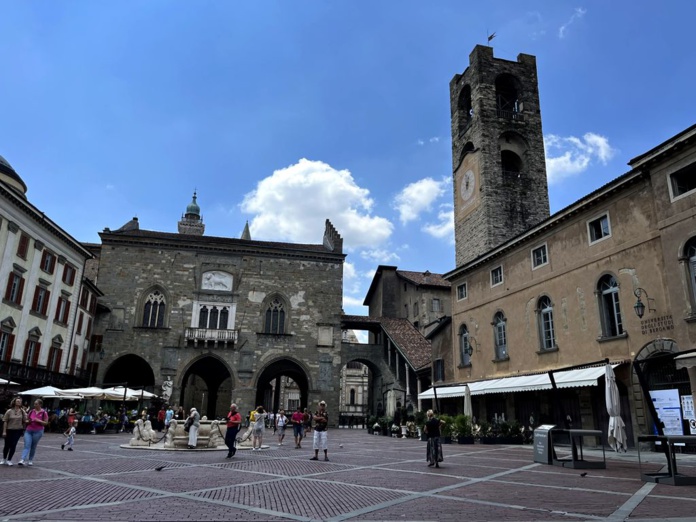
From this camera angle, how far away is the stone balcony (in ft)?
114

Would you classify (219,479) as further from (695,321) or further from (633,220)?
(633,220)

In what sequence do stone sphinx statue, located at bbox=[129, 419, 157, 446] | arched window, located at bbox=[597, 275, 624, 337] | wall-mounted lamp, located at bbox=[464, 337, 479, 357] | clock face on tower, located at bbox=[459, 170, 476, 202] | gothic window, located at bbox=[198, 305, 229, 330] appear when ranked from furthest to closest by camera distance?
gothic window, located at bbox=[198, 305, 229, 330]
clock face on tower, located at bbox=[459, 170, 476, 202]
wall-mounted lamp, located at bbox=[464, 337, 479, 357]
arched window, located at bbox=[597, 275, 624, 337]
stone sphinx statue, located at bbox=[129, 419, 157, 446]

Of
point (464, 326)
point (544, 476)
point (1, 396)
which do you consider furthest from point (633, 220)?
point (1, 396)

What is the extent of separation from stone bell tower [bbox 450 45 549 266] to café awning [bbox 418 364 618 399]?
889 centimetres

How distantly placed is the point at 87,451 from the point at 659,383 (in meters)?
16.3

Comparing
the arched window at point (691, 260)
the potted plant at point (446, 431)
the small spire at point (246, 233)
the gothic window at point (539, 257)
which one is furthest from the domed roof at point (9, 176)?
the small spire at point (246, 233)

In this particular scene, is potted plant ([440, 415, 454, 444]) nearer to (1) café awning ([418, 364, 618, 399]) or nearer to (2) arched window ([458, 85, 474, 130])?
(1) café awning ([418, 364, 618, 399])

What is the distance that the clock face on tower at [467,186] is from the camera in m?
32.7

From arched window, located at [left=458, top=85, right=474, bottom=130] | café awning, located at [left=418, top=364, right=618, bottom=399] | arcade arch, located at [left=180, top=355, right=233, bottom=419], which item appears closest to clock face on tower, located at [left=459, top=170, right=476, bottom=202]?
arched window, located at [left=458, top=85, right=474, bottom=130]

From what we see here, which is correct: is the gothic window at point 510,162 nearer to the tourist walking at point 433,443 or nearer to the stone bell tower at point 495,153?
the stone bell tower at point 495,153

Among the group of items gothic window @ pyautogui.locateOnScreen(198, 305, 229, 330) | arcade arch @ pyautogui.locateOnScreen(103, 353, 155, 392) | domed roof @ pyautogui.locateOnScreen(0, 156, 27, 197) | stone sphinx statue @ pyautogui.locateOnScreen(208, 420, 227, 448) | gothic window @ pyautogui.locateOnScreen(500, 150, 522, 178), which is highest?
gothic window @ pyautogui.locateOnScreen(500, 150, 522, 178)

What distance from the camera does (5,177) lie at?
102ft

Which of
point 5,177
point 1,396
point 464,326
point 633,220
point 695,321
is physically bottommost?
point 1,396

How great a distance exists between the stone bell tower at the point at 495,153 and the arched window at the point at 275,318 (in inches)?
515
